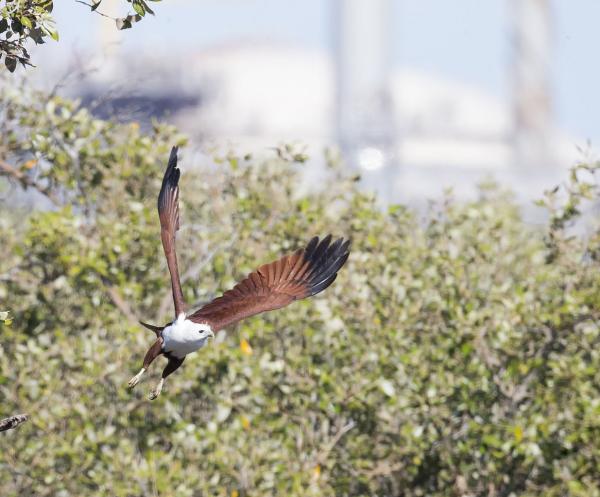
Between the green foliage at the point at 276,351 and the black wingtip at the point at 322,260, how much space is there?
264cm

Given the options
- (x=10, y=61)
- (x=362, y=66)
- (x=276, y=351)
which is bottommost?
(x=362, y=66)

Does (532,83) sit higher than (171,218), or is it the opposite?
Result: (171,218)

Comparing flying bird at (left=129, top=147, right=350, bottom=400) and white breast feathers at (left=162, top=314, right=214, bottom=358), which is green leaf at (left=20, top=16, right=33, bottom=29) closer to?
flying bird at (left=129, top=147, right=350, bottom=400)

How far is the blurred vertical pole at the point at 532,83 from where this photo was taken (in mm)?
73438

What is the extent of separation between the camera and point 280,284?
8.37 m

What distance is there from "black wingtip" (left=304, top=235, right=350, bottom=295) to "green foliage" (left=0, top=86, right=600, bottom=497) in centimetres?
264

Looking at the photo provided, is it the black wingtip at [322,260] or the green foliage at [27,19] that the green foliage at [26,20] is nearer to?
the green foliage at [27,19]

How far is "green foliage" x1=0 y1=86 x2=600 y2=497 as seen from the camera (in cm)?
1088

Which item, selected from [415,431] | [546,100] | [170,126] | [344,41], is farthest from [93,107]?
[546,100]

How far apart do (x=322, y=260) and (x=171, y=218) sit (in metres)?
0.93

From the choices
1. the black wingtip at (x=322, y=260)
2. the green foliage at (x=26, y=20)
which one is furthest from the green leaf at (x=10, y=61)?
the black wingtip at (x=322, y=260)

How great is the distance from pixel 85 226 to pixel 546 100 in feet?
217

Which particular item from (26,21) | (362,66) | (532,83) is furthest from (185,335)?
(532,83)

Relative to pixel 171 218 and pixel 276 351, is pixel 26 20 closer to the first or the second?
pixel 171 218
